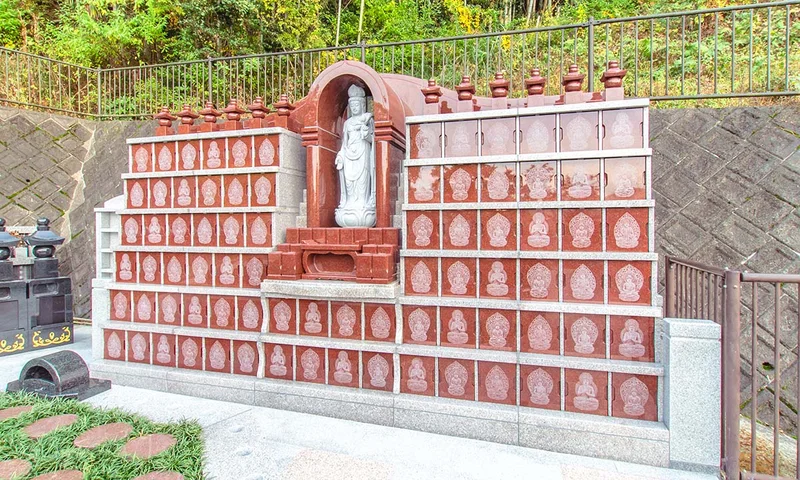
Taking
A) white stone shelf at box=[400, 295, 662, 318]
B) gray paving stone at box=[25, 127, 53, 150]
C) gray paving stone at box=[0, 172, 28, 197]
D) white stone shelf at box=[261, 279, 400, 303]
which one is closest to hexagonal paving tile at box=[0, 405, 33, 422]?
white stone shelf at box=[261, 279, 400, 303]

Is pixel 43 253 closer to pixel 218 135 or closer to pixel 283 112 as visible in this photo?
pixel 218 135

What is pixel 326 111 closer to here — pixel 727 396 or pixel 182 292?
pixel 182 292

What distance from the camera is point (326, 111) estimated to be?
15.4 ft

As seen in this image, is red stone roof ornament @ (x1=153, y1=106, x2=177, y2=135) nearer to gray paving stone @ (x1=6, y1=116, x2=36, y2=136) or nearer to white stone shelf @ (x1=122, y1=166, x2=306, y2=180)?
white stone shelf @ (x1=122, y1=166, x2=306, y2=180)

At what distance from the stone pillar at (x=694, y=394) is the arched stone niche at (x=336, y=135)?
8.86 feet

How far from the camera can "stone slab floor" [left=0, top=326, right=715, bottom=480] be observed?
3.00 metres

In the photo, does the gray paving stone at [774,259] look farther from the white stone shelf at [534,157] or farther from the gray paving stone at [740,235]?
the white stone shelf at [534,157]

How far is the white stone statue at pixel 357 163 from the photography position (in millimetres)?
4461

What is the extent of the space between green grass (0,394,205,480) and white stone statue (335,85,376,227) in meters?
2.41

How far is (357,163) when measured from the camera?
4496 millimetres

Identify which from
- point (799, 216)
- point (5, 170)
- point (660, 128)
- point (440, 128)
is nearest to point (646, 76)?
point (660, 128)

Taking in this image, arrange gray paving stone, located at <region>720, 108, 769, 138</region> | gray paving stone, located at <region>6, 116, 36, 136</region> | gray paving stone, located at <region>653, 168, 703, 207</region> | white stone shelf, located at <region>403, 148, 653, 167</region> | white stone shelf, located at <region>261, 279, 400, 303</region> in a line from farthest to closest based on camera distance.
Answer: gray paving stone, located at <region>6, 116, 36, 136</region>, gray paving stone, located at <region>720, 108, 769, 138</region>, gray paving stone, located at <region>653, 168, 703, 207</region>, white stone shelf, located at <region>261, 279, 400, 303</region>, white stone shelf, located at <region>403, 148, 653, 167</region>

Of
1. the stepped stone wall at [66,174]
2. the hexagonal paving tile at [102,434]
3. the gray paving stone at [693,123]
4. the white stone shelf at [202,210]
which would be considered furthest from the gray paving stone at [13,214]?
the gray paving stone at [693,123]

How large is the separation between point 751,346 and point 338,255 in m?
3.92
